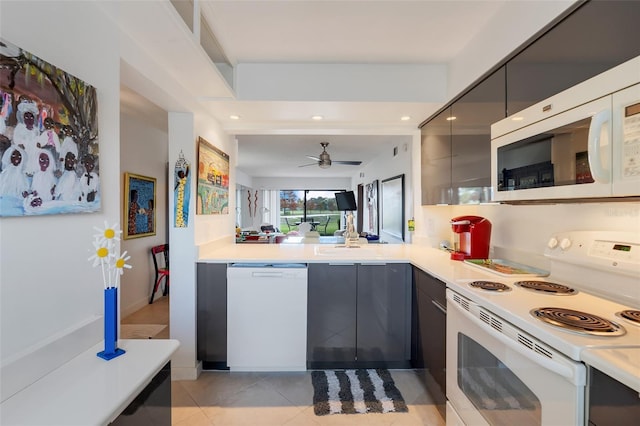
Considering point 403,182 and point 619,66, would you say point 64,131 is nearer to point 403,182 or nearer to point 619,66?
point 619,66

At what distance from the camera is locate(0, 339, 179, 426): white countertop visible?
28.2 inches

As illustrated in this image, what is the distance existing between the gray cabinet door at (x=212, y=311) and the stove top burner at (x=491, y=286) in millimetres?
1706

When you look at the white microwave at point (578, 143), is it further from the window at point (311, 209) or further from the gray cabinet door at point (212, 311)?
the window at point (311, 209)

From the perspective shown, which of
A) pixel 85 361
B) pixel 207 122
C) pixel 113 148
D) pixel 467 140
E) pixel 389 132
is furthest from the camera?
pixel 389 132

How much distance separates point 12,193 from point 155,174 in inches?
138

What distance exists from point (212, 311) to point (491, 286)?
6.26 feet

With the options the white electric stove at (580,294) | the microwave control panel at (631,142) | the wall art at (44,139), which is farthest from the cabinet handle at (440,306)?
the wall art at (44,139)

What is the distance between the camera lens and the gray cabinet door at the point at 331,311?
2.26 m

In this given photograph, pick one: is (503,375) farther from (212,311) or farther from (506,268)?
(212,311)

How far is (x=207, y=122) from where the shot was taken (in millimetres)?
2482

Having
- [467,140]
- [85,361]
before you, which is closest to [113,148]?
[85,361]

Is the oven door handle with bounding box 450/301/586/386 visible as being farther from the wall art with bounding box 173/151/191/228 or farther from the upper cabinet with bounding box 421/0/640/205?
the wall art with bounding box 173/151/191/228

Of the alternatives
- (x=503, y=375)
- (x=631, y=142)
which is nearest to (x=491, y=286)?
(x=503, y=375)

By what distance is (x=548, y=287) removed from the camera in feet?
4.52
